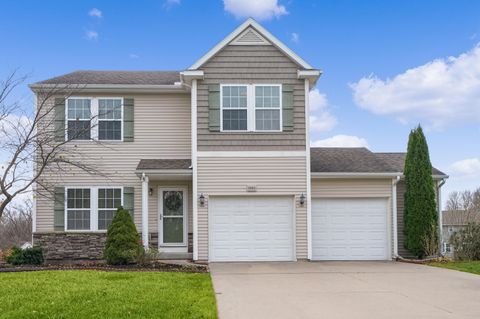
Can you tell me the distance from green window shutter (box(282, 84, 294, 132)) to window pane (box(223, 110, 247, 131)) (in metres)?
1.22

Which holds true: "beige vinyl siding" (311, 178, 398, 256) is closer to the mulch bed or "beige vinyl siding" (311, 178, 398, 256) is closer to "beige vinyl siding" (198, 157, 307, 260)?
"beige vinyl siding" (198, 157, 307, 260)

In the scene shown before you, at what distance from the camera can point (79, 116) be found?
1806 centimetres

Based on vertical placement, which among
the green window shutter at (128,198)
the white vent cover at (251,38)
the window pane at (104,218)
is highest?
the white vent cover at (251,38)

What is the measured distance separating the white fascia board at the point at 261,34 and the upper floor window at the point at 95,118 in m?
3.54

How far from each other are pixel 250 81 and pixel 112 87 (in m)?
4.66

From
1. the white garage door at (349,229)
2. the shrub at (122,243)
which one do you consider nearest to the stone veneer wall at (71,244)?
the shrub at (122,243)

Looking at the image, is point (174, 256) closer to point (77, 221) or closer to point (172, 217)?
point (172, 217)

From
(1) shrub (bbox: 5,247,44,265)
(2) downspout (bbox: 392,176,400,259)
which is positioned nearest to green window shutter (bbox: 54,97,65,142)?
(1) shrub (bbox: 5,247,44,265)

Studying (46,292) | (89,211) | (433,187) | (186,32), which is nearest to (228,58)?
(186,32)

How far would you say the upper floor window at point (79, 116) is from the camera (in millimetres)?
17984

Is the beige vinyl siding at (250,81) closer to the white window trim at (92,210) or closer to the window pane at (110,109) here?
the window pane at (110,109)

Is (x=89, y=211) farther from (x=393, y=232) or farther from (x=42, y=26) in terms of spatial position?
(x=393, y=232)

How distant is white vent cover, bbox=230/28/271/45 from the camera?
17.0 meters

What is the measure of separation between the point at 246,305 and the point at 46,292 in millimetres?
3657
